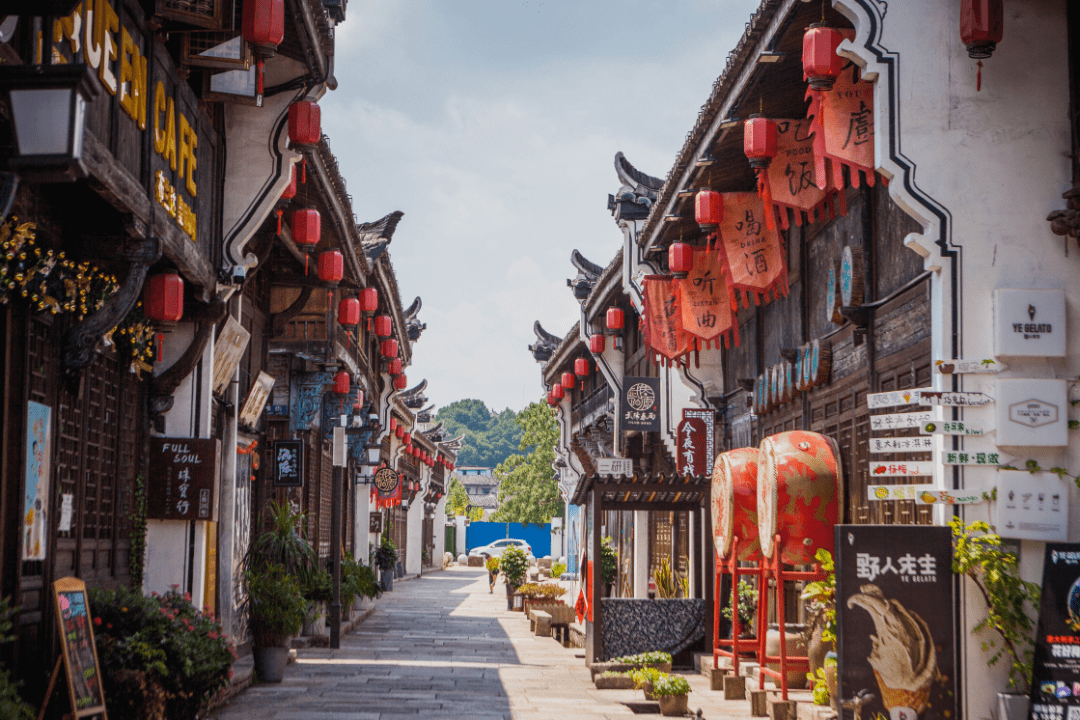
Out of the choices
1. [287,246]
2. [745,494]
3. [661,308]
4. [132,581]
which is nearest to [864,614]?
[745,494]

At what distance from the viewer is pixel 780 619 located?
10891 mm

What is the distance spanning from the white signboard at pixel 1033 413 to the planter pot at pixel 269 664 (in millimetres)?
9046

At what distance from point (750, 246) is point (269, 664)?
7464mm

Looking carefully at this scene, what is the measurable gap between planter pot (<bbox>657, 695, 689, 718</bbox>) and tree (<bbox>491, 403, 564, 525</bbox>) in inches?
1479

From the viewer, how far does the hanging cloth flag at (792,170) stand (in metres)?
11.3

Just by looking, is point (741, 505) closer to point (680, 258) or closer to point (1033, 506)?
point (680, 258)

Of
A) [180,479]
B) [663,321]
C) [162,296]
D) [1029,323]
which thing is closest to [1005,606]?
[1029,323]

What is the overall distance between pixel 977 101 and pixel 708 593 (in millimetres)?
9018

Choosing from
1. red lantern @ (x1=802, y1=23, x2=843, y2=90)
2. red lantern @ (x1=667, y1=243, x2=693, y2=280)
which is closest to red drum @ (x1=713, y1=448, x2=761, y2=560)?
red lantern @ (x1=667, y1=243, x2=693, y2=280)

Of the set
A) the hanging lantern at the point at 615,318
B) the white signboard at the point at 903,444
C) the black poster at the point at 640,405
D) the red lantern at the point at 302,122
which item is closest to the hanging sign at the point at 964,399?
the white signboard at the point at 903,444

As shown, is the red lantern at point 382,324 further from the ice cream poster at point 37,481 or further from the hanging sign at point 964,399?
the hanging sign at point 964,399

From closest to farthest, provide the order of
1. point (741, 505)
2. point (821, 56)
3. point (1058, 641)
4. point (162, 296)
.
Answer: point (1058, 641)
point (821, 56)
point (162, 296)
point (741, 505)

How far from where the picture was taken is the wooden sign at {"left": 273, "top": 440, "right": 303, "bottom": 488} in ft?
57.1

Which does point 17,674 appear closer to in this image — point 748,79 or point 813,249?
point 748,79
